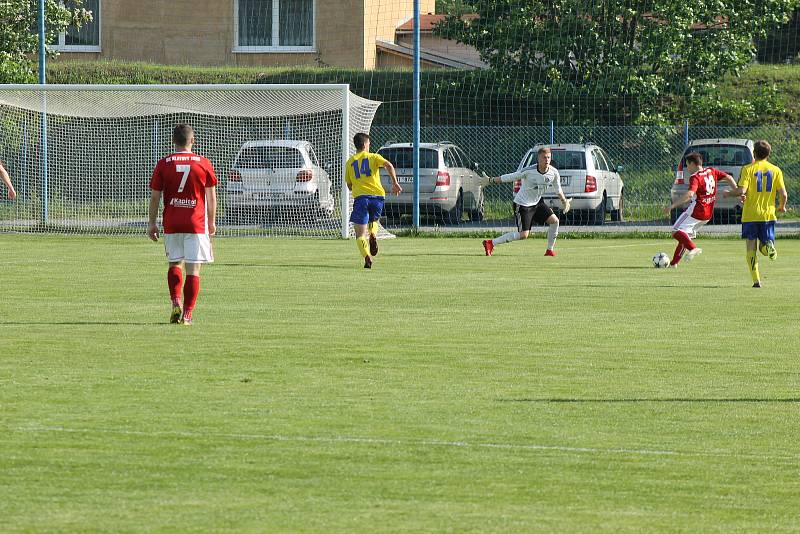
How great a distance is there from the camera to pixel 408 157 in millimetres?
29031

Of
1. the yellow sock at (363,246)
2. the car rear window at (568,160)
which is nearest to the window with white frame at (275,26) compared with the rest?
the car rear window at (568,160)

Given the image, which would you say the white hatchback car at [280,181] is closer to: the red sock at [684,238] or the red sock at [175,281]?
the red sock at [684,238]

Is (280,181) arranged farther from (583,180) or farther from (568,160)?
(583,180)

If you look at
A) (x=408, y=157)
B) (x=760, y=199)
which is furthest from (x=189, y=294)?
(x=408, y=157)

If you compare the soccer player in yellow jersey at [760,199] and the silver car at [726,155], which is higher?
the silver car at [726,155]

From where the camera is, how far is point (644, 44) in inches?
1296

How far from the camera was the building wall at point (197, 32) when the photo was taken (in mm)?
42281

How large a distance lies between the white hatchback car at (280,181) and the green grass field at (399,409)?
10.5 metres

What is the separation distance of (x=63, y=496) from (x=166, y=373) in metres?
3.51

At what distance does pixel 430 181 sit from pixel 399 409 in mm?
20594

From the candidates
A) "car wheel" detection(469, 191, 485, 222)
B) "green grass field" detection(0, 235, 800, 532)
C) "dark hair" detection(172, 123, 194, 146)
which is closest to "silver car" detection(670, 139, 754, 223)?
"car wheel" detection(469, 191, 485, 222)

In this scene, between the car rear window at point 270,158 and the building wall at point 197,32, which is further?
the building wall at point 197,32

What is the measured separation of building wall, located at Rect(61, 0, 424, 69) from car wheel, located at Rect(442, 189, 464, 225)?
13084 mm

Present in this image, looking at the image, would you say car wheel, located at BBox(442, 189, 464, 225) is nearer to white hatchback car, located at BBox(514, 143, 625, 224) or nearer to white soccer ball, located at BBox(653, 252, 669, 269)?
white hatchback car, located at BBox(514, 143, 625, 224)
